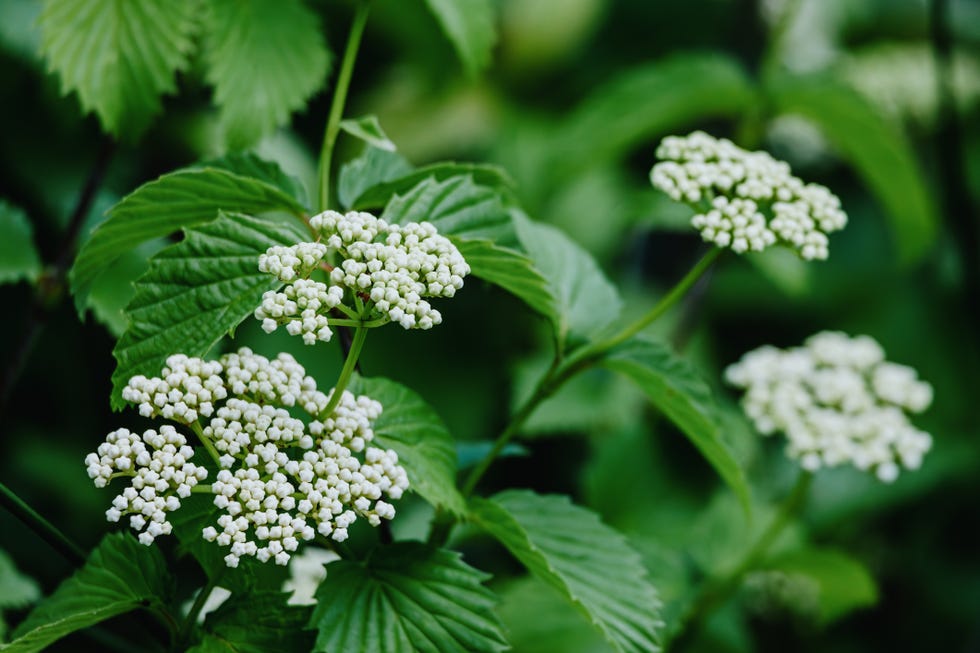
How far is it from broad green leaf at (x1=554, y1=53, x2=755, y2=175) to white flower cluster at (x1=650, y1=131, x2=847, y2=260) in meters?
0.69

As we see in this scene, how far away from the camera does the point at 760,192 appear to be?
105 cm

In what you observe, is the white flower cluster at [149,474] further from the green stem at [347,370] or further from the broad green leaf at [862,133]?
the broad green leaf at [862,133]

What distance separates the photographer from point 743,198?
1135mm

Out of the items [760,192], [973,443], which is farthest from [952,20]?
[760,192]

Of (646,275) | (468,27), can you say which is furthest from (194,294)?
(646,275)

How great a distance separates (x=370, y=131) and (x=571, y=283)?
0.32 meters

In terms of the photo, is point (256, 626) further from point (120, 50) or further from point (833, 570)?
point (833, 570)

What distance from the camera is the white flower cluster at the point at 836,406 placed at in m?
1.59

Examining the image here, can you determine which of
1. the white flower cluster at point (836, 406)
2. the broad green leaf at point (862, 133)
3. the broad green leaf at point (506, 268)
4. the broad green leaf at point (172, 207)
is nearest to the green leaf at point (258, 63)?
the broad green leaf at point (172, 207)

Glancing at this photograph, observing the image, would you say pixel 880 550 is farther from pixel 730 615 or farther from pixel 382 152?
pixel 382 152

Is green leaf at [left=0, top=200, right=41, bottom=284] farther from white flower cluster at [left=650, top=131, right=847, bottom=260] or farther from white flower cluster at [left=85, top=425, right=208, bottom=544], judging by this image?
white flower cluster at [left=650, top=131, right=847, bottom=260]

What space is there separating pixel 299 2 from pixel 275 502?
2.47 feet

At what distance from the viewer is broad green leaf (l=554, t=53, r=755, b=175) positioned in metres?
1.81

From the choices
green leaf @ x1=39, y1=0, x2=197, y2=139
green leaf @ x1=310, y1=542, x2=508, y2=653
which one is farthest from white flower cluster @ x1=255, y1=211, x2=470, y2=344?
green leaf @ x1=39, y1=0, x2=197, y2=139
